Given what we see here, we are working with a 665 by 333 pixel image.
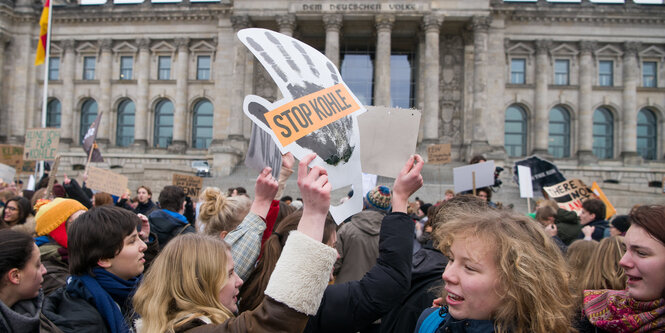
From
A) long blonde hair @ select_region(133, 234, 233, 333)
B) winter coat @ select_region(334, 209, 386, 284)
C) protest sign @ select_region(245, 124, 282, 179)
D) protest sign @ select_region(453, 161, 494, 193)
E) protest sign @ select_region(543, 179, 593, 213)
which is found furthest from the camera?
protest sign @ select_region(543, 179, 593, 213)

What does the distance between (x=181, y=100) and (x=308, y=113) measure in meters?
34.1

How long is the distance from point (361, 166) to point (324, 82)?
57 centimetres

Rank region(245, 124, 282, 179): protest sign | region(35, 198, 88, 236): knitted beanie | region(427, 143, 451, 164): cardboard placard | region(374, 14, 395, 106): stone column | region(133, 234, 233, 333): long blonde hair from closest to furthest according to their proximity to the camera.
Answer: region(133, 234, 233, 333): long blonde hair → region(35, 198, 88, 236): knitted beanie → region(245, 124, 282, 179): protest sign → region(427, 143, 451, 164): cardboard placard → region(374, 14, 395, 106): stone column

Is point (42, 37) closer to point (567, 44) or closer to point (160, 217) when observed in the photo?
point (160, 217)

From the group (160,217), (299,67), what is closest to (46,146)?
(160,217)

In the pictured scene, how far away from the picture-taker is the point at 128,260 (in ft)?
9.89

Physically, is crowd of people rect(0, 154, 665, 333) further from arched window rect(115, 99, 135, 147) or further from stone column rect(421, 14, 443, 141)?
arched window rect(115, 99, 135, 147)

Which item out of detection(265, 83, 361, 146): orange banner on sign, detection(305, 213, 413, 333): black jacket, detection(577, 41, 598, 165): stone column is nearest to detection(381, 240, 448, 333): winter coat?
detection(305, 213, 413, 333): black jacket

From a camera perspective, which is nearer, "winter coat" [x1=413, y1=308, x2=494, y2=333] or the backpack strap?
"winter coat" [x1=413, y1=308, x2=494, y2=333]

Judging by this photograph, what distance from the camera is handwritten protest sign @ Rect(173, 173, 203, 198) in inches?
501

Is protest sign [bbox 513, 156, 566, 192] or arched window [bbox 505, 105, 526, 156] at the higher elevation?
arched window [bbox 505, 105, 526, 156]

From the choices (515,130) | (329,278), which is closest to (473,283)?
(329,278)

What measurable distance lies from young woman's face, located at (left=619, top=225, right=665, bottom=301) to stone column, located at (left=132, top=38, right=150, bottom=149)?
117 ft

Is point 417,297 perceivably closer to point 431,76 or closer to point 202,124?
point 431,76
